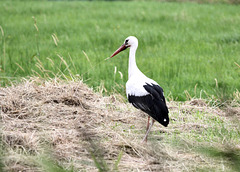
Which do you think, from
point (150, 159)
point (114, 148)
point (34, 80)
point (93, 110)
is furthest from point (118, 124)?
point (34, 80)

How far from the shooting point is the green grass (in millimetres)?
6188

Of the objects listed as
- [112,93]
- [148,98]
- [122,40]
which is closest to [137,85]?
[148,98]

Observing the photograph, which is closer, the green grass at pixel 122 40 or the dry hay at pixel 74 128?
the dry hay at pixel 74 128

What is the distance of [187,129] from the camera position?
13.0 ft

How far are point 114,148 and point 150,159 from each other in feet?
1.29

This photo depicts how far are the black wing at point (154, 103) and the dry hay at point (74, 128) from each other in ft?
0.84

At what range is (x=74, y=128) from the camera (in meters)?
3.43

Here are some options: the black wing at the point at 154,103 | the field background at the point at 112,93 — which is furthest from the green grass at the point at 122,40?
the black wing at the point at 154,103

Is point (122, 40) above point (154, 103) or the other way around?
the other way around

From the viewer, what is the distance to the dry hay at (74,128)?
2.95 metres

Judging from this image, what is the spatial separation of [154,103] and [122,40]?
492 cm

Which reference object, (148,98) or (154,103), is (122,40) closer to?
(148,98)

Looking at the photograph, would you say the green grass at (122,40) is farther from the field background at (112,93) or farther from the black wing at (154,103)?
the black wing at (154,103)

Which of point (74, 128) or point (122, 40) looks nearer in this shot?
point (74, 128)
